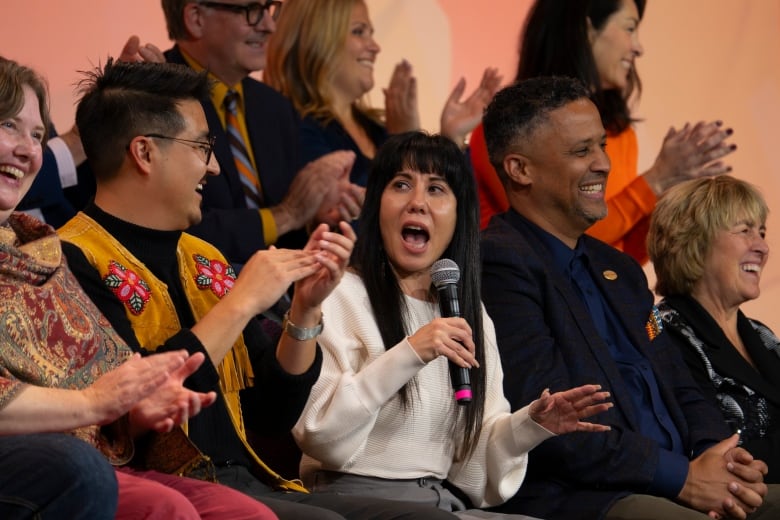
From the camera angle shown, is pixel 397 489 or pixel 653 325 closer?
pixel 397 489

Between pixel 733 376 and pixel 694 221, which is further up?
pixel 694 221

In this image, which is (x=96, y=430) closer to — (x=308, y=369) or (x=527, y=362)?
(x=308, y=369)

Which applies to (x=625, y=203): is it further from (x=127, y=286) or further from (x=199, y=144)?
(x=127, y=286)

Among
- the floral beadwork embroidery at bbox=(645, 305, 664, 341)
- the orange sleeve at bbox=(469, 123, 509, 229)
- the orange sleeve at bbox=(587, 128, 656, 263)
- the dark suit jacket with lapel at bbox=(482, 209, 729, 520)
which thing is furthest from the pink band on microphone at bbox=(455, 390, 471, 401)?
the orange sleeve at bbox=(587, 128, 656, 263)

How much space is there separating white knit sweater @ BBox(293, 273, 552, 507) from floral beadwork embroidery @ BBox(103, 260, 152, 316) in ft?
1.47

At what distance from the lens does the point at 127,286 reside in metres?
2.58

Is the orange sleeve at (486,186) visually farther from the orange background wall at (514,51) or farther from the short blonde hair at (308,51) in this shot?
the orange background wall at (514,51)

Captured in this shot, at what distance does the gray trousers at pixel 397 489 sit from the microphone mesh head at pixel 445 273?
432mm

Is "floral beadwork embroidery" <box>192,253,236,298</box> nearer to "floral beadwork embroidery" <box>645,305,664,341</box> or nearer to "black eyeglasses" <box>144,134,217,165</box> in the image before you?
"black eyeglasses" <box>144,134,217,165</box>

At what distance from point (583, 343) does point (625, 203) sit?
107 centimetres

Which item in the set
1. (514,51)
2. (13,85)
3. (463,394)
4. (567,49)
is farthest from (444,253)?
(514,51)

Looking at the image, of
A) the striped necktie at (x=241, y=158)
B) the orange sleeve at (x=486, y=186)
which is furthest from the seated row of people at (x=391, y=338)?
the striped necktie at (x=241, y=158)

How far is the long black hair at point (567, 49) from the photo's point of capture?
4.38 metres

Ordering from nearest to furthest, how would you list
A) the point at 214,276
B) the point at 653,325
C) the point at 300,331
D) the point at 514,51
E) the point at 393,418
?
the point at 300,331 → the point at 214,276 → the point at 393,418 → the point at 653,325 → the point at 514,51
